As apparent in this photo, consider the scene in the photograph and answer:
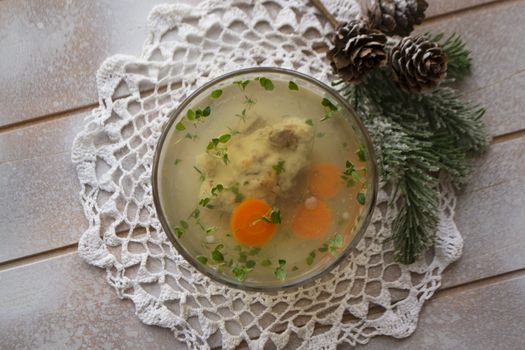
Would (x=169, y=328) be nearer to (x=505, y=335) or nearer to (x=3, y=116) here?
(x=3, y=116)

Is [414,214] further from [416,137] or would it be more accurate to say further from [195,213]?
[195,213]

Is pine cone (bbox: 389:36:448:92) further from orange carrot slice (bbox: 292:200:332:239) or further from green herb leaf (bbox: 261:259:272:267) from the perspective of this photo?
green herb leaf (bbox: 261:259:272:267)

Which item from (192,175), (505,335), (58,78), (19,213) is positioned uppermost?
(58,78)

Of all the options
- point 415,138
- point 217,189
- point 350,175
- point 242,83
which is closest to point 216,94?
point 242,83

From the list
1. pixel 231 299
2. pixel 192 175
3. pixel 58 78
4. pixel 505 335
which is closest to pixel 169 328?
pixel 231 299

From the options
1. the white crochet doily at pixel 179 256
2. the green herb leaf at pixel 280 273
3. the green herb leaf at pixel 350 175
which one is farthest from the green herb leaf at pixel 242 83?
the green herb leaf at pixel 280 273
